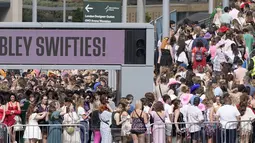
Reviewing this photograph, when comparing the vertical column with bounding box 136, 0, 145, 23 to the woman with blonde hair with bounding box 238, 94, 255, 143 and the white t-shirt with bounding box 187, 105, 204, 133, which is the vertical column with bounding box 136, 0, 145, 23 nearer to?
the white t-shirt with bounding box 187, 105, 204, 133

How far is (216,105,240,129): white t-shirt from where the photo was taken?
86.0 ft

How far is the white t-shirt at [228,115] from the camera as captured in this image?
26219mm

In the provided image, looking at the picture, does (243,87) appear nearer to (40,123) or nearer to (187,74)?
(187,74)

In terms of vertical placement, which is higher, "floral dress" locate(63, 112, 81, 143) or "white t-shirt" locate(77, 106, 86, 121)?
"white t-shirt" locate(77, 106, 86, 121)

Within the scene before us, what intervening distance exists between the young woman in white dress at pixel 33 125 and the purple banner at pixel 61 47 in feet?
3.70

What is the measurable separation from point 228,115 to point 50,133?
390 centimetres

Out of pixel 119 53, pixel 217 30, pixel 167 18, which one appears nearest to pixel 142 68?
pixel 119 53

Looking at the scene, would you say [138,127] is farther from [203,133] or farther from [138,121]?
[203,133]

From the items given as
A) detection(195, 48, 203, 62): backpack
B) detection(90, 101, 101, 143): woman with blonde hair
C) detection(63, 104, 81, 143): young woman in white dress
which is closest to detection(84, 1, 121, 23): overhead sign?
detection(195, 48, 203, 62): backpack

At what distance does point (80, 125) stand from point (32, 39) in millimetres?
2157

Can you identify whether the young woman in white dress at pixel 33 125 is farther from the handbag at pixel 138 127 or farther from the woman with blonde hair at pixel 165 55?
the woman with blonde hair at pixel 165 55

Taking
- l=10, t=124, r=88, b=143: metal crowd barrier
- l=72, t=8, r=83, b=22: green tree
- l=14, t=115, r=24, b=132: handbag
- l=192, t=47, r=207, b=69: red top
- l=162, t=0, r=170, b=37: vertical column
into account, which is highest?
l=72, t=8, r=83, b=22: green tree

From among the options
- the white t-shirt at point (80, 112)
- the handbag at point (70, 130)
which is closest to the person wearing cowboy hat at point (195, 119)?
the white t-shirt at point (80, 112)

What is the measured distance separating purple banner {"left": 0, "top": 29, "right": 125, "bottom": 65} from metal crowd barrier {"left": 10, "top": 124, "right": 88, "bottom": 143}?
4.63 feet
